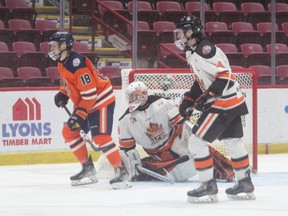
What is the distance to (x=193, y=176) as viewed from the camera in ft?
24.6

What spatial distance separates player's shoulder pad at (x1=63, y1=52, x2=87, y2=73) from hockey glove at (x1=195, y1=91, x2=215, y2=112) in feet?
3.62

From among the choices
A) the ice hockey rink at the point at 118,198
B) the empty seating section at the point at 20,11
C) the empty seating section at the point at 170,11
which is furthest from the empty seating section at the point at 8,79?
the empty seating section at the point at 170,11

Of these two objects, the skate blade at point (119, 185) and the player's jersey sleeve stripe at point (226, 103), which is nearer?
the player's jersey sleeve stripe at point (226, 103)

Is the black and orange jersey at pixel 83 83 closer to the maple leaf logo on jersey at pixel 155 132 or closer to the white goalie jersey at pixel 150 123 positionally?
the white goalie jersey at pixel 150 123

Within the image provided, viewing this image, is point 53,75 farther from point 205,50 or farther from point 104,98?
point 205,50

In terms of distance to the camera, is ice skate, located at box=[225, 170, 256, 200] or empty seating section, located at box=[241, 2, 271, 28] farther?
empty seating section, located at box=[241, 2, 271, 28]

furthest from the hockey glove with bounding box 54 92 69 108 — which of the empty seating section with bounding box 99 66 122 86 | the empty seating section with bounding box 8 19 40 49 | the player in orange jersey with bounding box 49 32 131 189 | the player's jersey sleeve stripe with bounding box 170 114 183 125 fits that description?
the empty seating section with bounding box 8 19 40 49

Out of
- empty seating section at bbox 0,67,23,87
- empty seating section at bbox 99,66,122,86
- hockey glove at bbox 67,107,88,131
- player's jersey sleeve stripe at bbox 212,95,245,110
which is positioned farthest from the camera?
empty seating section at bbox 99,66,122,86

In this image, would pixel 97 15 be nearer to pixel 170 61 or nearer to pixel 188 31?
pixel 170 61

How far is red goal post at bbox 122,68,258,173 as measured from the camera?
7.93m

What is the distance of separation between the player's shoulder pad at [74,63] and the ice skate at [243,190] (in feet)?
4.78

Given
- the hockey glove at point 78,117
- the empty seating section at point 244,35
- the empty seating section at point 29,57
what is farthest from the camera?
the empty seating section at point 244,35

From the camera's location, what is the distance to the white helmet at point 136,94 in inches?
277

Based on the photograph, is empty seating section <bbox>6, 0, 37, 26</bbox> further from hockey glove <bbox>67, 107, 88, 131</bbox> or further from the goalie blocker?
hockey glove <bbox>67, 107, 88, 131</bbox>
